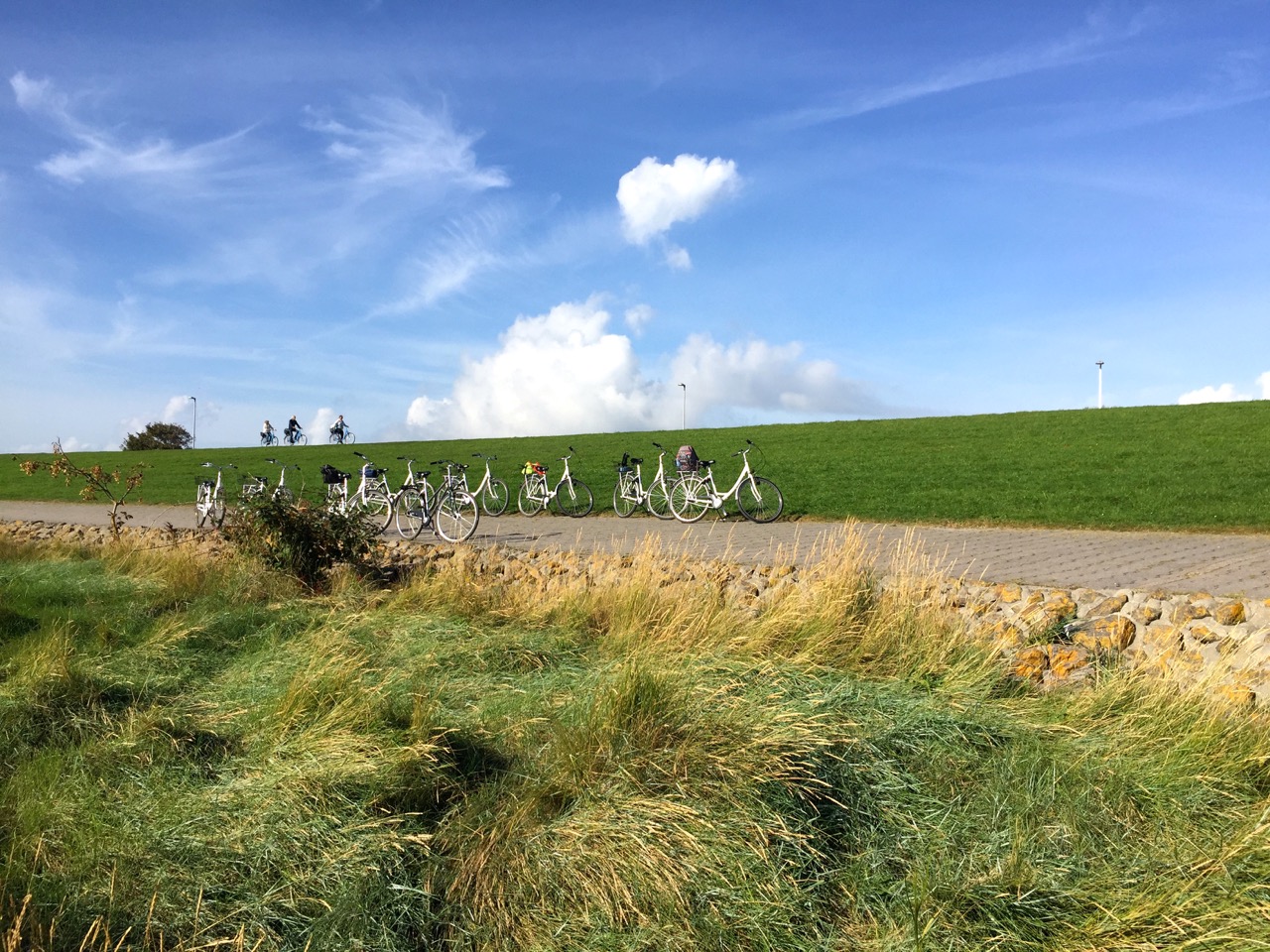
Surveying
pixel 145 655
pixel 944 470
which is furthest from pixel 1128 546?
pixel 145 655

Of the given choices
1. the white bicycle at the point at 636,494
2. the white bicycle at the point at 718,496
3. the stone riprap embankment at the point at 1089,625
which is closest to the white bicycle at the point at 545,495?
the white bicycle at the point at 636,494

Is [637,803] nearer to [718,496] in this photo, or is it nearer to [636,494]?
[718,496]

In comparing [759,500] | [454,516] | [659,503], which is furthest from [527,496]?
[759,500]

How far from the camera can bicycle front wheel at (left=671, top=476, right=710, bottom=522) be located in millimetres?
15211

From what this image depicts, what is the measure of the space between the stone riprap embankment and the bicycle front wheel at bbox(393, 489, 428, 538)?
22.5 ft

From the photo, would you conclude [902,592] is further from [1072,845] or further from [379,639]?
[379,639]

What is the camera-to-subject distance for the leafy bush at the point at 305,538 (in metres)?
8.56

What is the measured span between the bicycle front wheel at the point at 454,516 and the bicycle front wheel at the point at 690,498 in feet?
11.4

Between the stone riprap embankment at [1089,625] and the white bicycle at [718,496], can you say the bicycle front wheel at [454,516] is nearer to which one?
the white bicycle at [718,496]

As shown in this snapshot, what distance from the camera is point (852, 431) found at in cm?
2800

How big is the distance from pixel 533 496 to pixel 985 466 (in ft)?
29.7

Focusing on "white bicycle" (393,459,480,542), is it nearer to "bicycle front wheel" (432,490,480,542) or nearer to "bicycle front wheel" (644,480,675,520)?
"bicycle front wheel" (432,490,480,542)

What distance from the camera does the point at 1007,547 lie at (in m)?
10.9

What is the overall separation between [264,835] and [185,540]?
8837mm
